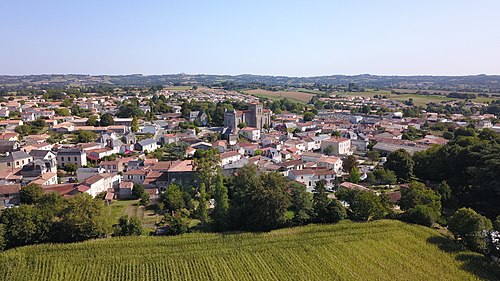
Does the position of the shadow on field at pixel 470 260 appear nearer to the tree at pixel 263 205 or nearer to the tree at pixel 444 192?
the tree at pixel 444 192

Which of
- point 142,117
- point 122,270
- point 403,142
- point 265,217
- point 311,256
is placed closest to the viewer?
point 122,270

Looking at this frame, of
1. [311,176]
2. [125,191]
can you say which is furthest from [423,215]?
[125,191]

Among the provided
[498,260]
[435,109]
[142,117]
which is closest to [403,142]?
[498,260]

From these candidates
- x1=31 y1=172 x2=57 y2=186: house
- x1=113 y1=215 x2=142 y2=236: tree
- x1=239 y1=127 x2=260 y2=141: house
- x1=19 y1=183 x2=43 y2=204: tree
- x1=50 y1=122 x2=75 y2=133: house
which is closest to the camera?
x1=113 y1=215 x2=142 y2=236: tree

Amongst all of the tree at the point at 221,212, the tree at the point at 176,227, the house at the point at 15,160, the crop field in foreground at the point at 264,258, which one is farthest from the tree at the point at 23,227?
the house at the point at 15,160

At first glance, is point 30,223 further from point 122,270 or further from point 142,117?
point 142,117

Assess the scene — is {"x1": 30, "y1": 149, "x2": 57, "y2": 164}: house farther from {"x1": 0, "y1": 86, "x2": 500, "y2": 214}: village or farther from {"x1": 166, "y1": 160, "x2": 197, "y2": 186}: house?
{"x1": 166, "y1": 160, "x2": 197, "y2": 186}: house

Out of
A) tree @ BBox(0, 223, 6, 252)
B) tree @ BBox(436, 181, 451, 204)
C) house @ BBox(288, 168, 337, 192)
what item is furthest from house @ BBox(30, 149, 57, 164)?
tree @ BBox(436, 181, 451, 204)

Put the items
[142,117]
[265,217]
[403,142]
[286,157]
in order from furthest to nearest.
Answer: [142,117], [403,142], [286,157], [265,217]
